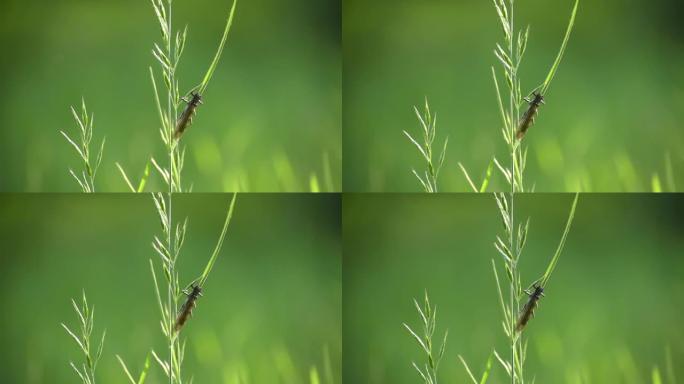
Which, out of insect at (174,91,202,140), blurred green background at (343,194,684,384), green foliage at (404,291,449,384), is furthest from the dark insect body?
insect at (174,91,202,140)

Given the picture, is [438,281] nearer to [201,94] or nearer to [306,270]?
[306,270]

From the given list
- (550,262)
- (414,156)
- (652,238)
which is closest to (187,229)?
(414,156)

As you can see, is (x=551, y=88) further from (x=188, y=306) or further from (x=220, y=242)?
(x=188, y=306)

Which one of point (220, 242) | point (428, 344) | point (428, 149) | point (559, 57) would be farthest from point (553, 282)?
point (220, 242)

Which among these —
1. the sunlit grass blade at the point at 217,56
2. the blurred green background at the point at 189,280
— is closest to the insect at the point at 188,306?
the blurred green background at the point at 189,280

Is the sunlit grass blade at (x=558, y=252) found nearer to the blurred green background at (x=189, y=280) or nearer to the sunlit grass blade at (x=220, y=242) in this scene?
the blurred green background at (x=189, y=280)

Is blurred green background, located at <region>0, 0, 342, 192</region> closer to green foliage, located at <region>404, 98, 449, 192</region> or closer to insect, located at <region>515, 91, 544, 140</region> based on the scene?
green foliage, located at <region>404, 98, 449, 192</region>
